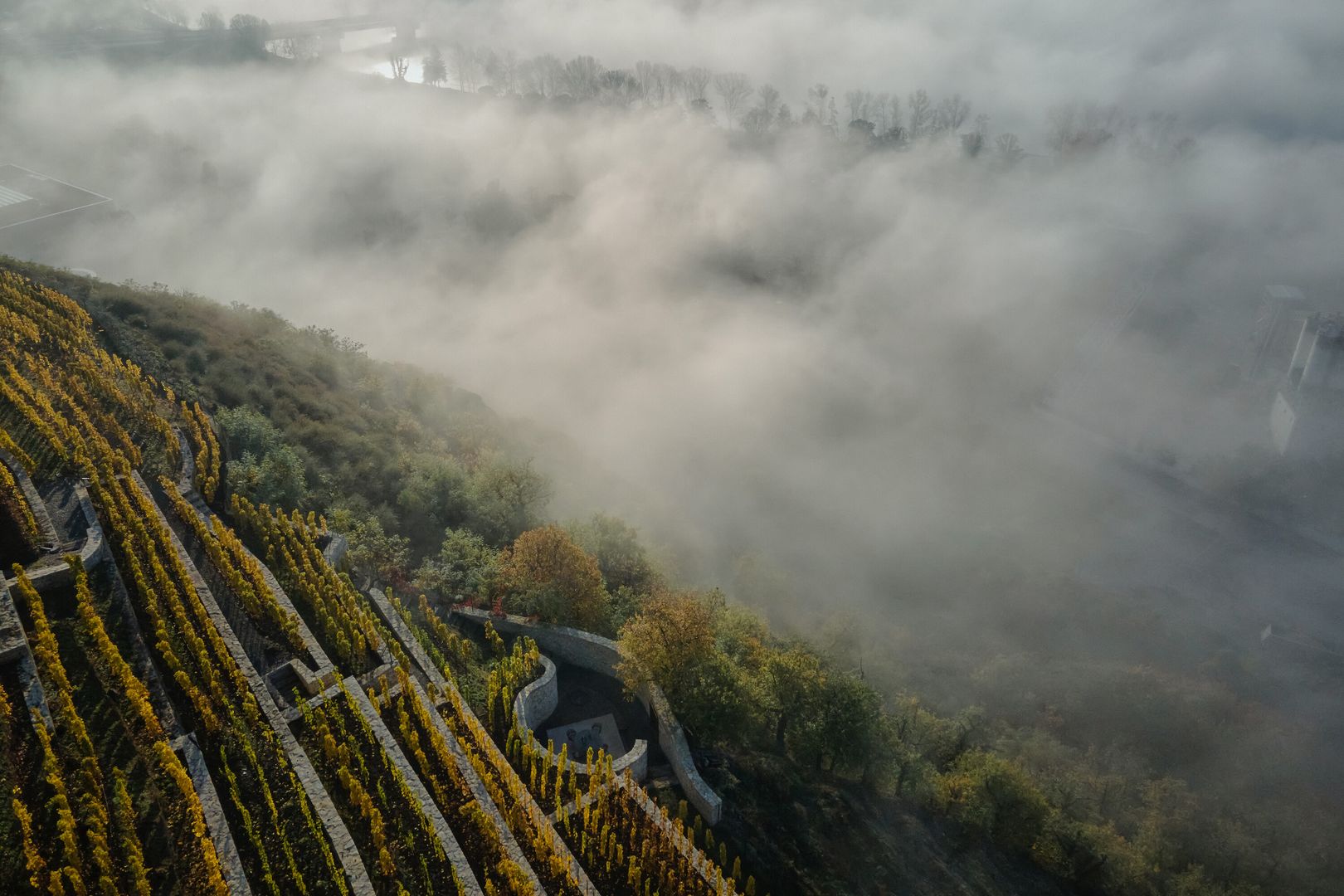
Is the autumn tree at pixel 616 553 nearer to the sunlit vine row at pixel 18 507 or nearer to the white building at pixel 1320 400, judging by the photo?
the sunlit vine row at pixel 18 507

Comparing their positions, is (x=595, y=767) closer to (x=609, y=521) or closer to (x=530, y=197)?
(x=609, y=521)

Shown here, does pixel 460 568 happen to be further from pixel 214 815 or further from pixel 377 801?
pixel 214 815

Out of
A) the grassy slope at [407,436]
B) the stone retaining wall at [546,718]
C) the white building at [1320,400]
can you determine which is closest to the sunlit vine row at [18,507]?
the grassy slope at [407,436]

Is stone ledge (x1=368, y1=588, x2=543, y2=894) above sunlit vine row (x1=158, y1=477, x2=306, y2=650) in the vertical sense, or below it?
below

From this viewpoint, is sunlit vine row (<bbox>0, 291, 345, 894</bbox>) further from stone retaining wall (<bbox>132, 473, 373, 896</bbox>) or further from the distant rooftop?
the distant rooftop

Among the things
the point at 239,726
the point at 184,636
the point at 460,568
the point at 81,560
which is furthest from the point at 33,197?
the point at 239,726

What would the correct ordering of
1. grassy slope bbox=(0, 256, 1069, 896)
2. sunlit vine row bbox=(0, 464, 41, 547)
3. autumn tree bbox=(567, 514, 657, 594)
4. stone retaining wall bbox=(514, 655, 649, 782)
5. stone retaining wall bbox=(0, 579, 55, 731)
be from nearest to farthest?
1. stone retaining wall bbox=(0, 579, 55, 731)
2. stone retaining wall bbox=(514, 655, 649, 782)
3. sunlit vine row bbox=(0, 464, 41, 547)
4. grassy slope bbox=(0, 256, 1069, 896)
5. autumn tree bbox=(567, 514, 657, 594)

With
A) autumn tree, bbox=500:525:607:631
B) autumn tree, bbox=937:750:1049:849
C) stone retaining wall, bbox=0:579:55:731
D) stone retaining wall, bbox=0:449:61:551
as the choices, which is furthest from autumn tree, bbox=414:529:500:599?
autumn tree, bbox=937:750:1049:849
